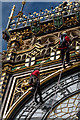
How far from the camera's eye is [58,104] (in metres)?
10.4

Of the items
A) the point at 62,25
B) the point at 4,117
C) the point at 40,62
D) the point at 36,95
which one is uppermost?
the point at 62,25

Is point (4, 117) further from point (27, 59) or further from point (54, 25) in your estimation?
point (54, 25)

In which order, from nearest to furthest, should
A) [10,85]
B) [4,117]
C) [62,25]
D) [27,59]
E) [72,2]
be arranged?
[4,117] → [10,85] → [27,59] → [62,25] → [72,2]

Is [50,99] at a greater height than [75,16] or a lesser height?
lesser

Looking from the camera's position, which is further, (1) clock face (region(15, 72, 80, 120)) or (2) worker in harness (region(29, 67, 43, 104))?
(2) worker in harness (region(29, 67, 43, 104))

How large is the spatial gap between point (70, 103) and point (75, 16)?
24.2 feet

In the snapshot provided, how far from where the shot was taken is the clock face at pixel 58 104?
33.2ft

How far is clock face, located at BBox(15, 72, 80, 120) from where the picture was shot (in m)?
10.1

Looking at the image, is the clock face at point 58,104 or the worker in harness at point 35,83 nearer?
the clock face at point 58,104

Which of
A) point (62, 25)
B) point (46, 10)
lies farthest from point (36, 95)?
point (46, 10)

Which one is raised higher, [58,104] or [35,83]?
[35,83]

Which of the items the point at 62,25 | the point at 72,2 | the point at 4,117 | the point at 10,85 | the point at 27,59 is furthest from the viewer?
the point at 72,2

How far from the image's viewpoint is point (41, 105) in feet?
34.3

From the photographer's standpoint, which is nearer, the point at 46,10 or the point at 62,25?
the point at 62,25
